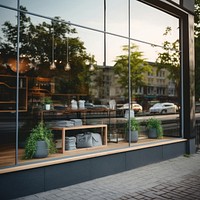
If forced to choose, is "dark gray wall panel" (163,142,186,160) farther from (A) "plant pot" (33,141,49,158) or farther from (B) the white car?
(A) "plant pot" (33,141,49,158)

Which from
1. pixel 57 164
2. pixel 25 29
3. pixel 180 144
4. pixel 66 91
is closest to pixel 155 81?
pixel 180 144

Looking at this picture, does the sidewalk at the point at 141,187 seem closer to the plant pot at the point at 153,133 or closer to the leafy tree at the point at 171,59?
the plant pot at the point at 153,133

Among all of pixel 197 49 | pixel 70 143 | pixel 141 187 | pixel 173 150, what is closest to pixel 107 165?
pixel 70 143

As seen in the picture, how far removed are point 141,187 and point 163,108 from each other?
15.1ft

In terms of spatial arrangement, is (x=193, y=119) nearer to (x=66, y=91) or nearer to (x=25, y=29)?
(x=66, y=91)

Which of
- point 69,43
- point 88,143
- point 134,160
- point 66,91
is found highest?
point 69,43

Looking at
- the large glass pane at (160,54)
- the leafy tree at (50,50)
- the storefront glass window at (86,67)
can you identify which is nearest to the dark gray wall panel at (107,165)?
the storefront glass window at (86,67)

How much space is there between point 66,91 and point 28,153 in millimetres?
7850

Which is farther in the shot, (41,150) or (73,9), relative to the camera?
(73,9)

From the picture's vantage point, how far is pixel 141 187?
471 cm

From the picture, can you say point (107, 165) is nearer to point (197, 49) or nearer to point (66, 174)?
point (66, 174)

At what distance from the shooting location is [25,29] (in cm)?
1111

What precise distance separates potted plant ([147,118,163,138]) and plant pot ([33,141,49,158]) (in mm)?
3474

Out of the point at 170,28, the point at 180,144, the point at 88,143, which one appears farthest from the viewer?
the point at 170,28
